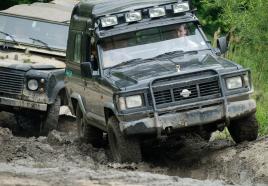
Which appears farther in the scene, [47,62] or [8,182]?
[47,62]

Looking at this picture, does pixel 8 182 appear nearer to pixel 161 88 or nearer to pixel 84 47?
pixel 161 88

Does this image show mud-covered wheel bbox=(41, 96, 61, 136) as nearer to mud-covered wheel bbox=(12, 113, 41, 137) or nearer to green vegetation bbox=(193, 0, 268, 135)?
mud-covered wheel bbox=(12, 113, 41, 137)

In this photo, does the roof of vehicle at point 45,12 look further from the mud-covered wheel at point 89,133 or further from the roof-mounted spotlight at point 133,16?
the roof-mounted spotlight at point 133,16

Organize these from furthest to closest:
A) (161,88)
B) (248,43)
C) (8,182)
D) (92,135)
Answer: (248,43) < (92,135) < (161,88) < (8,182)

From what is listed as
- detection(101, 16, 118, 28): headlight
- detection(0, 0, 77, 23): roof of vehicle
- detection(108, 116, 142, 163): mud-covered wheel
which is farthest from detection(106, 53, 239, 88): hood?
detection(0, 0, 77, 23): roof of vehicle

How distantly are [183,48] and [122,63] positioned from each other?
0.85 meters

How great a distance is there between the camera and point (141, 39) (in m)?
11.5

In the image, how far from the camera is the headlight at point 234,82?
10508 millimetres

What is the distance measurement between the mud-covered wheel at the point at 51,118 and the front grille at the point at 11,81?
64 cm

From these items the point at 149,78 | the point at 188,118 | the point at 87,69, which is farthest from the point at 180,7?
the point at 188,118

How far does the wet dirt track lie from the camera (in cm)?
870

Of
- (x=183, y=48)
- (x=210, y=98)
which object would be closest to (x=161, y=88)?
(x=210, y=98)

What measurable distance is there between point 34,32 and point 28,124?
5.46 feet

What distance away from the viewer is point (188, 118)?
10.3 meters
